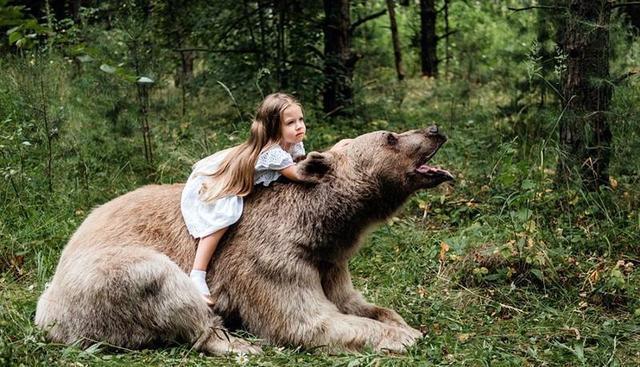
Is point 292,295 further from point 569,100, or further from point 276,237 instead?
point 569,100

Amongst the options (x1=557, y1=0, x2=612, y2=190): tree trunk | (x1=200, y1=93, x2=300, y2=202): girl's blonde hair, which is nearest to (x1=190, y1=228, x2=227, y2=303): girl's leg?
(x1=200, y1=93, x2=300, y2=202): girl's blonde hair

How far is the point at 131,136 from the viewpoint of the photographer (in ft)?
29.3

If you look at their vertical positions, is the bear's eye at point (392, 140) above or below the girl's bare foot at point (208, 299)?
above

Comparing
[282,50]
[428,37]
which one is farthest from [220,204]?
[428,37]

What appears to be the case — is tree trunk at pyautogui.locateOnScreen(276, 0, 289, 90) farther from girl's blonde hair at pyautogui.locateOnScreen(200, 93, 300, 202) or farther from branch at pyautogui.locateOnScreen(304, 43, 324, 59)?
girl's blonde hair at pyautogui.locateOnScreen(200, 93, 300, 202)

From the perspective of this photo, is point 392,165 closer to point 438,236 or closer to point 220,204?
point 220,204

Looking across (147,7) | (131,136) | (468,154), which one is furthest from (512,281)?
(147,7)

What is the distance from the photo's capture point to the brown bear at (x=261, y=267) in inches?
194

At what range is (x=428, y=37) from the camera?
1593 cm

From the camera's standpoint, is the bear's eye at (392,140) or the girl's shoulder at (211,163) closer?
the bear's eye at (392,140)

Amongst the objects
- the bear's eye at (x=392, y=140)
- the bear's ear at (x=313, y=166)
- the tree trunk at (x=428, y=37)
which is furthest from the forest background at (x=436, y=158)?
the tree trunk at (x=428, y=37)

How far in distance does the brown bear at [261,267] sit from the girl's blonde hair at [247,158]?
162mm

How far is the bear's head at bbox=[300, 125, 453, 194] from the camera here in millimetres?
5258

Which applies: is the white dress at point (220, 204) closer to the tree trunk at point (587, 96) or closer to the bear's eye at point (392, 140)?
the bear's eye at point (392, 140)
